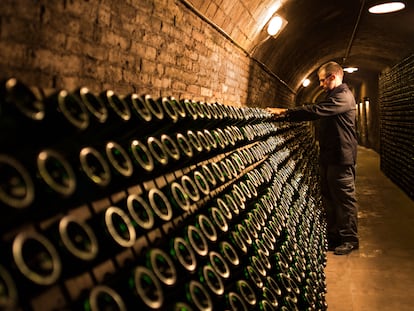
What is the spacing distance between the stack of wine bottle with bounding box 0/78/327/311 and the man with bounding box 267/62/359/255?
2032mm

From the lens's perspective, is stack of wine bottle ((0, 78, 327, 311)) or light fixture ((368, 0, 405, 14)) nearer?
stack of wine bottle ((0, 78, 327, 311))

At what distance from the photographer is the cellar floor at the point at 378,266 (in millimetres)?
3652

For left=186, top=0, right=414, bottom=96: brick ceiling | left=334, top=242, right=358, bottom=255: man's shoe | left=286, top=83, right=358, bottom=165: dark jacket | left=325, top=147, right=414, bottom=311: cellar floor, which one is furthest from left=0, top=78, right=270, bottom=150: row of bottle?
left=334, top=242, right=358, bottom=255: man's shoe

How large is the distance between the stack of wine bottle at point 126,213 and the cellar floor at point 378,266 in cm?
91

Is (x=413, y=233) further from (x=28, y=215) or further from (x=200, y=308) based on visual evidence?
(x=28, y=215)

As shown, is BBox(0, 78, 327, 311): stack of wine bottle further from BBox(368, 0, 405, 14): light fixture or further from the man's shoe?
BBox(368, 0, 405, 14): light fixture

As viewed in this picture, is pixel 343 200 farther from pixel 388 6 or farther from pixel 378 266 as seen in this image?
pixel 388 6

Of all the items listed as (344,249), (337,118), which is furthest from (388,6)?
(344,249)

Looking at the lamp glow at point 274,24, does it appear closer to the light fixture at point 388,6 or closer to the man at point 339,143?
the man at point 339,143

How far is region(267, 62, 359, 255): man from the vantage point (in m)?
4.82

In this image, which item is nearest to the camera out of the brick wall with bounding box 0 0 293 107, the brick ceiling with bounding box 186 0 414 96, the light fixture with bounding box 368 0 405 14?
the brick wall with bounding box 0 0 293 107

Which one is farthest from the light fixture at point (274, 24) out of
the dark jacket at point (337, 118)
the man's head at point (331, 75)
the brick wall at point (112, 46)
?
the brick wall at point (112, 46)

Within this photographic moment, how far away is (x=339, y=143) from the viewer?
4.84m

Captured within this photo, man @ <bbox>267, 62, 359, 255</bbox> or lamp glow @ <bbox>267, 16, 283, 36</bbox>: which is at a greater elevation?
lamp glow @ <bbox>267, 16, 283, 36</bbox>
